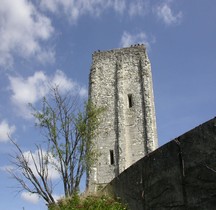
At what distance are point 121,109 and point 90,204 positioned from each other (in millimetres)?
17907

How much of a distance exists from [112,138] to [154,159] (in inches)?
787

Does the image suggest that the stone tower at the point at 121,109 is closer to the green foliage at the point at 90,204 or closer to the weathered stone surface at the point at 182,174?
the green foliage at the point at 90,204

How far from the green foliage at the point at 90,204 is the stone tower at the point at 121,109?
13.4 metres

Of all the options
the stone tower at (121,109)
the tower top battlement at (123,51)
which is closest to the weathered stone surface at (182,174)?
the stone tower at (121,109)

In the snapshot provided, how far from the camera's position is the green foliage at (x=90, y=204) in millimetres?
6729

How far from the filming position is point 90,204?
784 cm

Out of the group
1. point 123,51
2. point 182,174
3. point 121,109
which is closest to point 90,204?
point 182,174

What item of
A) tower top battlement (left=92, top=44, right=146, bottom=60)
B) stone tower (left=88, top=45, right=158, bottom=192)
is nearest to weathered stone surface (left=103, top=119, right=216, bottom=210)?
stone tower (left=88, top=45, right=158, bottom=192)

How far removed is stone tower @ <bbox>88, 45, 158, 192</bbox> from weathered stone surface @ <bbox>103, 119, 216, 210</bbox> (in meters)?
17.5

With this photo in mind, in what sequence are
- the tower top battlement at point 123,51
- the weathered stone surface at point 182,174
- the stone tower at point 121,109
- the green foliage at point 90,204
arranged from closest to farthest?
the weathered stone surface at point 182,174, the green foliage at point 90,204, the stone tower at point 121,109, the tower top battlement at point 123,51

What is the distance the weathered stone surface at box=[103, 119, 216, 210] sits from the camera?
3.60 meters

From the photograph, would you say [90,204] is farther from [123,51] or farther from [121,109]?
[123,51]

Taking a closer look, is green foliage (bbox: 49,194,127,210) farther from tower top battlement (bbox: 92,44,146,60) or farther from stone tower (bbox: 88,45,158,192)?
tower top battlement (bbox: 92,44,146,60)

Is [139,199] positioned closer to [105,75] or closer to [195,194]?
[195,194]
